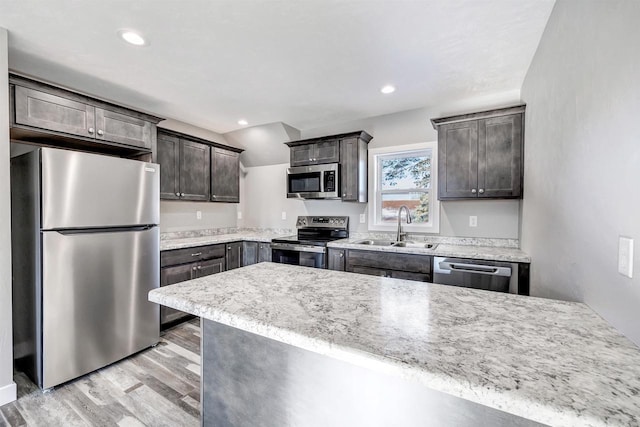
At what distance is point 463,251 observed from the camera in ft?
8.79

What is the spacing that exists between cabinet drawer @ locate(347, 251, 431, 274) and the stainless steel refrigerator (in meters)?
2.07

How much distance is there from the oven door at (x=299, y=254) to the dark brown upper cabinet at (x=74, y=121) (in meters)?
1.81

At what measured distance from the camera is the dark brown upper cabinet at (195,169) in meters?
3.27

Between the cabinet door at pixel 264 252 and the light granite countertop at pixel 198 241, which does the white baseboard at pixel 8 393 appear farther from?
the cabinet door at pixel 264 252

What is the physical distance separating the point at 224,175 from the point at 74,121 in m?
1.87

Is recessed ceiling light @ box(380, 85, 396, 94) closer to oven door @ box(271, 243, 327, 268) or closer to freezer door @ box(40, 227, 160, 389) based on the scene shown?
oven door @ box(271, 243, 327, 268)

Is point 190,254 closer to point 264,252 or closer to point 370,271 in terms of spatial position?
point 264,252

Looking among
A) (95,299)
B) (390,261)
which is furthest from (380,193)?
(95,299)

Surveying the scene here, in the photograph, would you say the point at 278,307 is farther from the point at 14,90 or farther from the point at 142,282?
the point at 14,90

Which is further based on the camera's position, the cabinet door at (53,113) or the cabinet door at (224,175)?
the cabinet door at (224,175)

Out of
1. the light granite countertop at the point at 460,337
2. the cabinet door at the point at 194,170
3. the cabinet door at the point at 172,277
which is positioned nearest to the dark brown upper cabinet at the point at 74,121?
the cabinet door at the point at 194,170

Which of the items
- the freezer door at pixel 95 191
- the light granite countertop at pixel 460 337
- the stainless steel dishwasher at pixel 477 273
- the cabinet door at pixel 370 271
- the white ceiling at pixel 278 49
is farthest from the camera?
the cabinet door at pixel 370 271

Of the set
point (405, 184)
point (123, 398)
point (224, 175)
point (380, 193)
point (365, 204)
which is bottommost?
point (123, 398)

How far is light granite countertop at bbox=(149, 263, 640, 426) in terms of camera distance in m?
0.55
